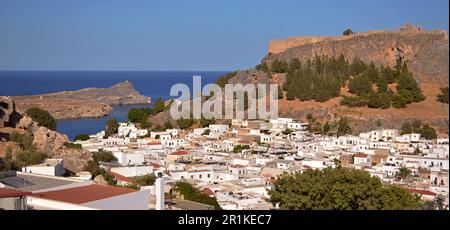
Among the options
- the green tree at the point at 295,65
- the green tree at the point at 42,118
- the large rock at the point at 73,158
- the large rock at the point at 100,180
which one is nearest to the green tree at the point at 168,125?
the green tree at the point at 42,118

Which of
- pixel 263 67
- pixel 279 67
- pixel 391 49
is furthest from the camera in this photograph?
pixel 263 67

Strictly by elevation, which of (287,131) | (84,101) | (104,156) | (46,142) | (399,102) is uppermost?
(399,102)

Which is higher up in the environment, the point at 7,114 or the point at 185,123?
the point at 7,114

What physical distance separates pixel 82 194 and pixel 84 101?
44.5 metres

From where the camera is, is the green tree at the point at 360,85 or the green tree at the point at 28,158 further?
the green tree at the point at 360,85

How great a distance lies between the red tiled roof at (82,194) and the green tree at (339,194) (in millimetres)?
2121

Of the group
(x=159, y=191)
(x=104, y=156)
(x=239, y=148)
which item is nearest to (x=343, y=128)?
(x=239, y=148)

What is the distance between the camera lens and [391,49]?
28.7 m

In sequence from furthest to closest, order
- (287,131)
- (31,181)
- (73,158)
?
(287,131), (73,158), (31,181)

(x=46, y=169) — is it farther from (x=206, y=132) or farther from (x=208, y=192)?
(x=206, y=132)

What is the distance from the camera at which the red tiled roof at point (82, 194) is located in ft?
19.2

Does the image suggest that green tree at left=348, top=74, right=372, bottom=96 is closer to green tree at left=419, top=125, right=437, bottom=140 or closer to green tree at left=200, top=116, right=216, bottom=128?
green tree at left=419, top=125, right=437, bottom=140

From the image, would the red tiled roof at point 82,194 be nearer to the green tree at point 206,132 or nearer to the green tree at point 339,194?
the green tree at point 339,194

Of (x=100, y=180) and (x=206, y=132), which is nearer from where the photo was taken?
(x=100, y=180)
